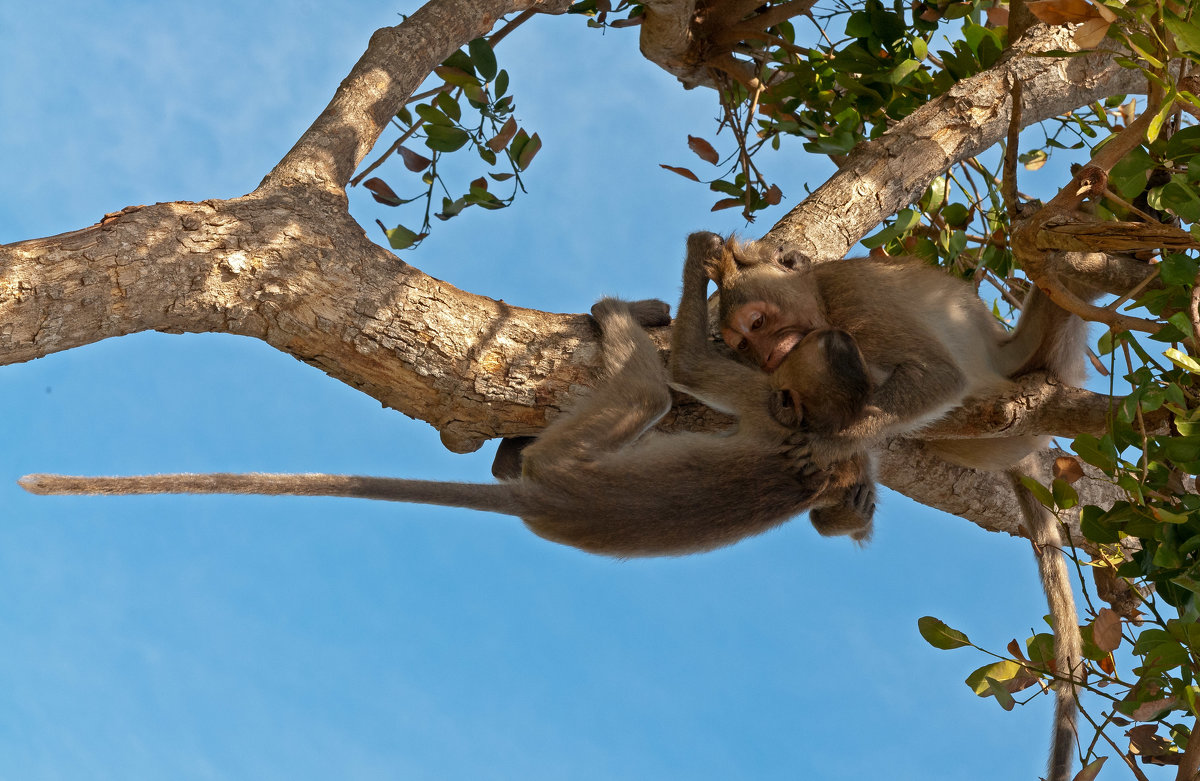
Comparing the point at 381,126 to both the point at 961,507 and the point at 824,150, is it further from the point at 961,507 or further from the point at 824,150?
the point at 961,507

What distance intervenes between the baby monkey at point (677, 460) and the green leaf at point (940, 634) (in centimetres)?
74

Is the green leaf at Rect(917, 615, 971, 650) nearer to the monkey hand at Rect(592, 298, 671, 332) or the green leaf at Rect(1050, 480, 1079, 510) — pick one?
the green leaf at Rect(1050, 480, 1079, 510)

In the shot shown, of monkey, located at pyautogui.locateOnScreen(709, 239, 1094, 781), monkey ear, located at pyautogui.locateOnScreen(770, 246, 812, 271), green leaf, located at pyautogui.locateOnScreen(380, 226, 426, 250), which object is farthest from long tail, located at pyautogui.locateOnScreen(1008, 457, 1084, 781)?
green leaf, located at pyautogui.locateOnScreen(380, 226, 426, 250)

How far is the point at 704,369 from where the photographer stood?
368 cm

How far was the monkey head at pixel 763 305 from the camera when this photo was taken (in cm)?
378

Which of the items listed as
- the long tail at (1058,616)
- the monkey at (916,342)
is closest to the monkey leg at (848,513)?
the monkey at (916,342)

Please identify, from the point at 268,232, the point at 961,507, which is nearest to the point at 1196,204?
the point at 961,507

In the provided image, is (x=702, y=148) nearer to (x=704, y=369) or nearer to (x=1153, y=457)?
(x=704, y=369)

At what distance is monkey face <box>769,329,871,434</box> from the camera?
3396 millimetres

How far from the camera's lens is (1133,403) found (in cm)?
258

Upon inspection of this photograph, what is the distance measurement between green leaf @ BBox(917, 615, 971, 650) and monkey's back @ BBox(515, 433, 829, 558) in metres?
0.74

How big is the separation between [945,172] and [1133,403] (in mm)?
2160

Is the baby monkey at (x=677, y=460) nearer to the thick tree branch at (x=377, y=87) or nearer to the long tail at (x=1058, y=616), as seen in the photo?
the long tail at (x=1058, y=616)

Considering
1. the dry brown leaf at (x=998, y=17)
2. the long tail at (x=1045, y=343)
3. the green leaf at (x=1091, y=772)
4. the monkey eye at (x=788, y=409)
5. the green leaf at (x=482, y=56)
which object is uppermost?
the dry brown leaf at (x=998, y=17)
